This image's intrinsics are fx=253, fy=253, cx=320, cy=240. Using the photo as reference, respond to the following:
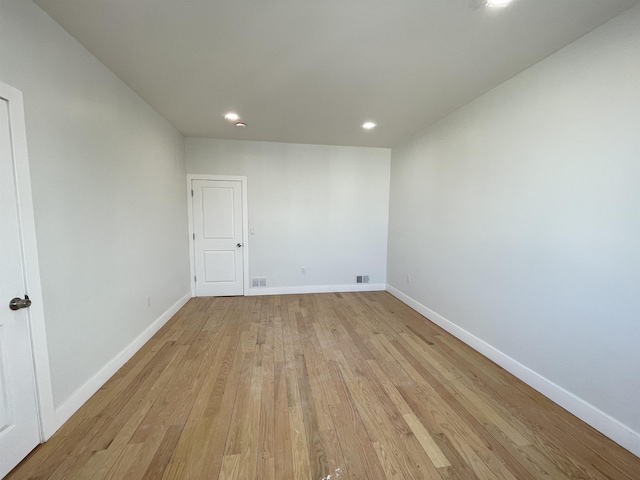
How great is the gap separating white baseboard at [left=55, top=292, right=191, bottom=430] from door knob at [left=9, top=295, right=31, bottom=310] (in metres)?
0.77

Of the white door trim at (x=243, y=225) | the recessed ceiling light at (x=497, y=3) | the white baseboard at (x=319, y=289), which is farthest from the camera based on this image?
the white baseboard at (x=319, y=289)

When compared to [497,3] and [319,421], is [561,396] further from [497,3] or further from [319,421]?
[497,3]

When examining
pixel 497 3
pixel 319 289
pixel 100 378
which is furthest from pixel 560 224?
pixel 100 378

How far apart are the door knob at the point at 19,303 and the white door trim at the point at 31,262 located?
0.05m

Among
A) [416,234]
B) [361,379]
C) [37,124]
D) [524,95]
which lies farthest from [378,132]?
[37,124]

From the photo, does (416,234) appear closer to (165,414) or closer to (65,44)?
(165,414)

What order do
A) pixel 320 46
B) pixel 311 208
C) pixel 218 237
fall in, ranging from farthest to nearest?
pixel 311 208
pixel 218 237
pixel 320 46

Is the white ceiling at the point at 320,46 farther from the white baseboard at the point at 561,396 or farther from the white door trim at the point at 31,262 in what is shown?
the white baseboard at the point at 561,396

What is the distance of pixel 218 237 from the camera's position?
168 inches

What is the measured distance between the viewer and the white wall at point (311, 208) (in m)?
4.27

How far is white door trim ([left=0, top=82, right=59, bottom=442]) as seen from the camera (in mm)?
1360

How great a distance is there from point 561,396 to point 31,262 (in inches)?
142

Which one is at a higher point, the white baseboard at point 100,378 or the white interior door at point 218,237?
the white interior door at point 218,237

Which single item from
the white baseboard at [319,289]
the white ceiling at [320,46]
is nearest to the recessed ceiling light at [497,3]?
the white ceiling at [320,46]
